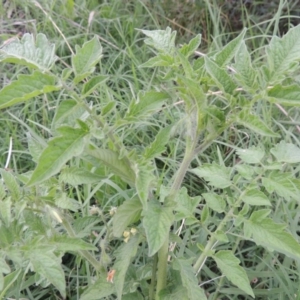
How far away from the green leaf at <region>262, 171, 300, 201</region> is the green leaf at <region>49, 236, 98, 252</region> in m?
0.33

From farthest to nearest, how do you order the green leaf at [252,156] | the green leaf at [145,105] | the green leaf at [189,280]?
the green leaf at [252,156] < the green leaf at [189,280] < the green leaf at [145,105]

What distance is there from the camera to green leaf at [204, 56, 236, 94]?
2.74ft

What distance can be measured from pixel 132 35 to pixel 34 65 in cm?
174

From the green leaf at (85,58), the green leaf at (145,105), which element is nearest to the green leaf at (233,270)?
the green leaf at (145,105)

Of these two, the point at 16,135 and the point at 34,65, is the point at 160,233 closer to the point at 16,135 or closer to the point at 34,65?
the point at 34,65

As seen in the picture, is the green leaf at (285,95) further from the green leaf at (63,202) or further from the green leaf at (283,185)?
the green leaf at (63,202)

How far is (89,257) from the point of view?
1.04 metres

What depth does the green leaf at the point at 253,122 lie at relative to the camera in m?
0.85

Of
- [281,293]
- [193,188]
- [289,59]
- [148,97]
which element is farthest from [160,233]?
[193,188]

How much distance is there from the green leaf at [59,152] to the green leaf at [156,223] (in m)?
0.16

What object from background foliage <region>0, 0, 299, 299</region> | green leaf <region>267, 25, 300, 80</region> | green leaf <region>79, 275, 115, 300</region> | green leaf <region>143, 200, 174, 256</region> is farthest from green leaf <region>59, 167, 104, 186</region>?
green leaf <region>267, 25, 300, 80</region>

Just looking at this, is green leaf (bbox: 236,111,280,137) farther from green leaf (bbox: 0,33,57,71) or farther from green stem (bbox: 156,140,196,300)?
green leaf (bbox: 0,33,57,71)

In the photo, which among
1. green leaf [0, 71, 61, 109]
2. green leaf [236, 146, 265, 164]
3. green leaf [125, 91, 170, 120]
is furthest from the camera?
Result: green leaf [236, 146, 265, 164]

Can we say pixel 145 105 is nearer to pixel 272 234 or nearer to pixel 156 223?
pixel 156 223
